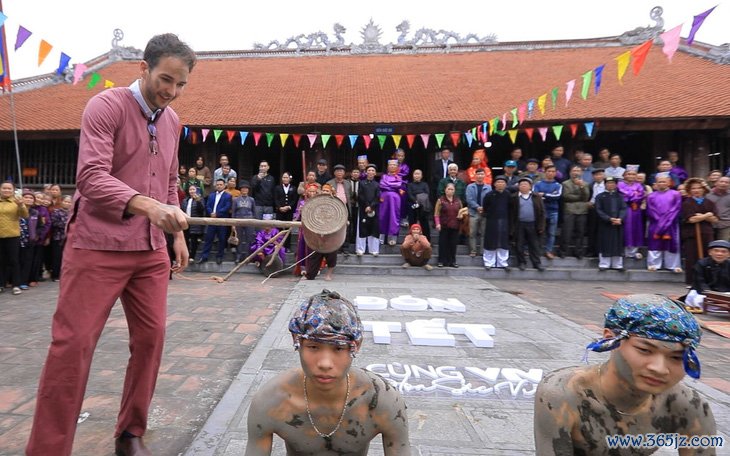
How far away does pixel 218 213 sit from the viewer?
29.6ft

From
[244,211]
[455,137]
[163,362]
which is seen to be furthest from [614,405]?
[455,137]

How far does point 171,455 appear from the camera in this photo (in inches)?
83.8

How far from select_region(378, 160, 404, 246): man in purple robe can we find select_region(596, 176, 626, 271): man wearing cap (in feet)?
13.3

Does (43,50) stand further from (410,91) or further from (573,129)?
(573,129)

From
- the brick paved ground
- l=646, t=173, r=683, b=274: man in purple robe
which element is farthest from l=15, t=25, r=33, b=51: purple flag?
l=646, t=173, r=683, b=274: man in purple robe

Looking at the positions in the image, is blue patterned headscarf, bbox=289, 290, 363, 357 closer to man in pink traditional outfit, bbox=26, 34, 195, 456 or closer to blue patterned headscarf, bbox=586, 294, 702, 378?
man in pink traditional outfit, bbox=26, 34, 195, 456

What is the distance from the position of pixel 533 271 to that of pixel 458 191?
228cm

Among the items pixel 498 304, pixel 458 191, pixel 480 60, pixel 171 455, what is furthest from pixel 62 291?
pixel 480 60

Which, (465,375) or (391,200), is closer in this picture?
(465,375)

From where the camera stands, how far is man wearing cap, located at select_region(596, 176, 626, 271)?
8602 mm

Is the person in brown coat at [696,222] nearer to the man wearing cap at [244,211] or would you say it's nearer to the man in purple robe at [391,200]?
the man in purple robe at [391,200]

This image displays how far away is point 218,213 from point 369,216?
3.18m

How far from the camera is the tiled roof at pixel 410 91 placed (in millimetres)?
10906

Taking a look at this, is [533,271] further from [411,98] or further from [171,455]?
[171,455]
